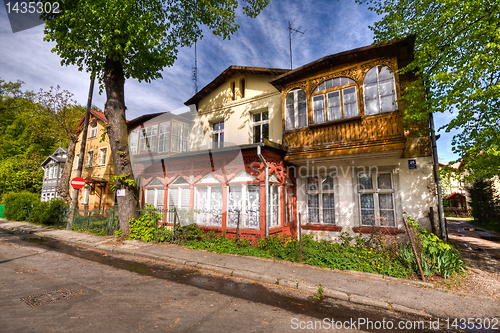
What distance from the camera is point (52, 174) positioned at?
→ 88.7ft

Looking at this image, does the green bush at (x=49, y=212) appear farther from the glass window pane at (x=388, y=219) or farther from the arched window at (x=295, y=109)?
the glass window pane at (x=388, y=219)

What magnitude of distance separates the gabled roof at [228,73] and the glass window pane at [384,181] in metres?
6.55

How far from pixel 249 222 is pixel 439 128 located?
699cm

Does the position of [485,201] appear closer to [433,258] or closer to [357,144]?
[357,144]

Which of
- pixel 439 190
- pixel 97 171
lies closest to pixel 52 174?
pixel 97 171

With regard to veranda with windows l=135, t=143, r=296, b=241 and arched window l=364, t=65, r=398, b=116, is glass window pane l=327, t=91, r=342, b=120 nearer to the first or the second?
arched window l=364, t=65, r=398, b=116

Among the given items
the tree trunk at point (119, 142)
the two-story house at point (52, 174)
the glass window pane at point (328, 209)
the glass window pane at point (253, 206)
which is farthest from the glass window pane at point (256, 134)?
the two-story house at point (52, 174)

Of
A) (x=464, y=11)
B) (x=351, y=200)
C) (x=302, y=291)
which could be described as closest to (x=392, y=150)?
(x=351, y=200)

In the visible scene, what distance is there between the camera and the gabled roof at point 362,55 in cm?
805

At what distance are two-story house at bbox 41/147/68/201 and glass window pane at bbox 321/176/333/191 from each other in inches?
1120

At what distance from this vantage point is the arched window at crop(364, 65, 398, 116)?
27.1ft

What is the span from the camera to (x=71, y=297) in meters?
4.53

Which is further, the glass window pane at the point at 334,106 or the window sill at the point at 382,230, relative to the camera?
the glass window pane at the point at 334,106

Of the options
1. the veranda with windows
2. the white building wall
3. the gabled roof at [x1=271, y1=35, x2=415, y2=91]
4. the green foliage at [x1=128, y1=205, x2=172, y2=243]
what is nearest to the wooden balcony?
the veranda with windows
